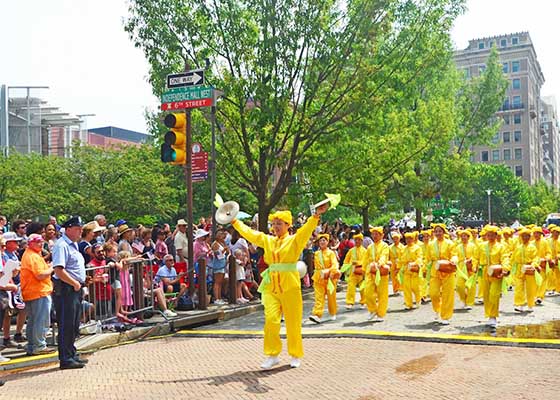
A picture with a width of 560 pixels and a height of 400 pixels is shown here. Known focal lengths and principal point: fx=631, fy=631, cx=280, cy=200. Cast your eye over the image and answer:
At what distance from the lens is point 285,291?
811cm

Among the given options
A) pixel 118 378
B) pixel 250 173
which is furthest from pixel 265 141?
pixel 118 378

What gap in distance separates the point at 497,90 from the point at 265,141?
22179 mm

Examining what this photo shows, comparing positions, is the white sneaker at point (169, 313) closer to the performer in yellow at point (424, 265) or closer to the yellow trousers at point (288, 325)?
the yellow trousers at point (288, 325)

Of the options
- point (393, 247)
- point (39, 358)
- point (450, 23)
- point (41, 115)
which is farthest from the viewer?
point (41, 115)

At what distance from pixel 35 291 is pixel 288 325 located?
141 inches

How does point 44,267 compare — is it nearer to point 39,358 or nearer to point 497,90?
point 39,358

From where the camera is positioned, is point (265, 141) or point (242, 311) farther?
point (265, 141)

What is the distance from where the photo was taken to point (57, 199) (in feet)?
102

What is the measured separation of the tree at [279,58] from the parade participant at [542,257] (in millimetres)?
4880

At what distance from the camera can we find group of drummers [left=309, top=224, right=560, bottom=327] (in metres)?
11.2

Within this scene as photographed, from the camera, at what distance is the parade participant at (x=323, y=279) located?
472 inches

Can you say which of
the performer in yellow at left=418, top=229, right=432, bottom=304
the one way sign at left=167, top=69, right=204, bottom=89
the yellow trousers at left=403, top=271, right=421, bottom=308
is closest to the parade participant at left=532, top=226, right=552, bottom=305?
the performer in yellow at left=418, top=229, right=432, bottom=304

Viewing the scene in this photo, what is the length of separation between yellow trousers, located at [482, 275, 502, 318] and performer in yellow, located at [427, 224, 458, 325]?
28.0 inches

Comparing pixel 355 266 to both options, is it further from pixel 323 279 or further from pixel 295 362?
Answer: pixel 295 362
